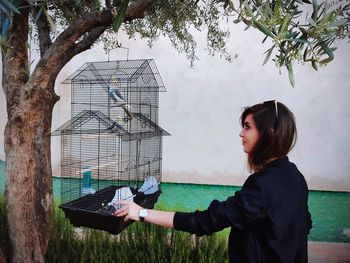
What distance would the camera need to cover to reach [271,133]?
1265mm

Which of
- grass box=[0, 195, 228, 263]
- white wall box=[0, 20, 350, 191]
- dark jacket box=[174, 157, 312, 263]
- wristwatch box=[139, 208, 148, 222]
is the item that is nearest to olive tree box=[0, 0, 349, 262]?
grass box=[0, 195, 228, 263]

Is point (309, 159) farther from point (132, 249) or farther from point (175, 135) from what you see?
point (132, 249)

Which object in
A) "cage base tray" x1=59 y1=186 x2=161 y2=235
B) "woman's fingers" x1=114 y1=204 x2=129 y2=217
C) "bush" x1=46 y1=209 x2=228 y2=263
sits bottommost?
"bush" x1=46 y1=209 x2=228 y2=263

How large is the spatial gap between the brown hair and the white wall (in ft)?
13.8

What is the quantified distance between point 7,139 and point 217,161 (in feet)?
13.1

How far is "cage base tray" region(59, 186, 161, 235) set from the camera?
5.25ft

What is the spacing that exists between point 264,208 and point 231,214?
0.10 m

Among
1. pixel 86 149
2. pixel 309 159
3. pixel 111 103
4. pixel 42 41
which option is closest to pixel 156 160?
pixel 111 103

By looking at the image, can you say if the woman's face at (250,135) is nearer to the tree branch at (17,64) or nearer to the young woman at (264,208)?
Result: the young woman at (264,208)

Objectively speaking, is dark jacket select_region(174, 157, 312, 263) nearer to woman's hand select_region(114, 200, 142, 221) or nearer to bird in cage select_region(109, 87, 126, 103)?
woman's hand select_region(114, 200, 142, 221)

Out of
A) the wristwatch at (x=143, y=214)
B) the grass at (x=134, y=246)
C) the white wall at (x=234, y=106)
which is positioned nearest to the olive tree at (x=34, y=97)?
the grass at (x=134, y=246)

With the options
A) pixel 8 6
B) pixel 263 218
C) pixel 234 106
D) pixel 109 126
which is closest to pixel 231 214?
pixel 263 218

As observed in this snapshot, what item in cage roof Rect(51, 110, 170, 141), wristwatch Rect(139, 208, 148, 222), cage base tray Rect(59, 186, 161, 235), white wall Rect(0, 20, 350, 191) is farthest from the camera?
white wall Rect(0, 20, 350, 191)

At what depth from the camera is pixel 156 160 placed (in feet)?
9.62
